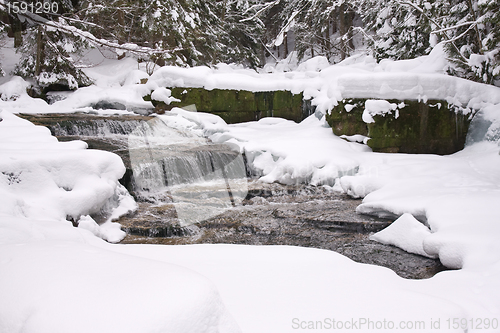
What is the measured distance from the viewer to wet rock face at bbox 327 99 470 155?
6.68 meters

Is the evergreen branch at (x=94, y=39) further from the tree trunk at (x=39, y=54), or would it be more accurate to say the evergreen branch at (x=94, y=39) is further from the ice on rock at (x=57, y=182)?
the tree trunk at (x=39, y=54)

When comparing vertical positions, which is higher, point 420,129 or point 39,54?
point 39,54

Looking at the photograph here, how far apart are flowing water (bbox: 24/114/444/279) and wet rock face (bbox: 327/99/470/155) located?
2105 mm

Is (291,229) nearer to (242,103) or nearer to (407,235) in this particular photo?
(407,235)

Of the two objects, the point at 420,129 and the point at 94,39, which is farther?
the point at 420,129

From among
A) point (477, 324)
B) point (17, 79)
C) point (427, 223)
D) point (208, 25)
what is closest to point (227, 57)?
point (208, 25)

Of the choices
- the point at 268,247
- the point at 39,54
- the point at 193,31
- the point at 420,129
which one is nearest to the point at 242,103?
the point at 420,129

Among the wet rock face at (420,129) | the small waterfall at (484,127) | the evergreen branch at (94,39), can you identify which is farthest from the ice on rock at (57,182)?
the small waterfall at (484,127)

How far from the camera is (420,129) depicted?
6.75 meters

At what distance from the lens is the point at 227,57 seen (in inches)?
766

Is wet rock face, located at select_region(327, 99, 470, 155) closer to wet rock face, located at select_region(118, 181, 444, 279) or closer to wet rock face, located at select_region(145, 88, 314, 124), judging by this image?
wet rock face, located at select_region(118, 181, 444, 279)

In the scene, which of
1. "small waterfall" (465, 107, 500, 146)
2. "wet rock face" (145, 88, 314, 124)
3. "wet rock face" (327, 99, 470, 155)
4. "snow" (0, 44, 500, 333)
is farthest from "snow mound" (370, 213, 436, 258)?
"wet rock face" (145, 88, 314, 124)

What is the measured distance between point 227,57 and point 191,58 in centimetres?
586

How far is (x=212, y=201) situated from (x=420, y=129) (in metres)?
4.74
